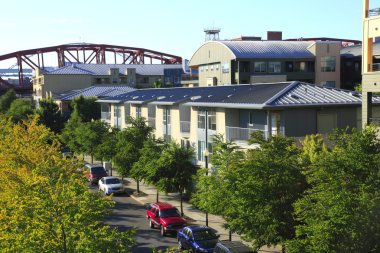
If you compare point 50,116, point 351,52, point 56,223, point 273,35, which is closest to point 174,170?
point 56,223

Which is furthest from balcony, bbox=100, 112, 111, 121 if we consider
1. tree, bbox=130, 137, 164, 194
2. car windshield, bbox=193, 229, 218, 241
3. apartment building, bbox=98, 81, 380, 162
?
car windshield, bbox=193, 229, 218, 241

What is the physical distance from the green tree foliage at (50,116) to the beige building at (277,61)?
2994 cm

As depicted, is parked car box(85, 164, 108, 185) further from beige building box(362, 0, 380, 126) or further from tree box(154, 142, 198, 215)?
beige building box(362, 0, 380, 126)

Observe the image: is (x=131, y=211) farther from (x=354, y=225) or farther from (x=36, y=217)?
(x=354, y=225)

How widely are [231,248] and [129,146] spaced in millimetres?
23482

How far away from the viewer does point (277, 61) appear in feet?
254

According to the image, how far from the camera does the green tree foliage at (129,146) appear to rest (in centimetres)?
4556

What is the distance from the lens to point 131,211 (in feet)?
133

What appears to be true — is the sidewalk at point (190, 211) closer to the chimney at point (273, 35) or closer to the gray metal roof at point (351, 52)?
the gray metal roof at point (351, 52)

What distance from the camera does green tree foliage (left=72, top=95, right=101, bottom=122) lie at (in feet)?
277

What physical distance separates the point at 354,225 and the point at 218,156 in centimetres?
→ 1244

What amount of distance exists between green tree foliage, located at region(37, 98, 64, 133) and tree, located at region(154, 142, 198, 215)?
172 feet

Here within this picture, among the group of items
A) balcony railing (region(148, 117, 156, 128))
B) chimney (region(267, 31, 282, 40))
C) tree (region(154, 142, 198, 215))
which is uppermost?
chimney (region(267, 31, 282, 40))

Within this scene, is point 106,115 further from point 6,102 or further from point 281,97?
point 6,102
